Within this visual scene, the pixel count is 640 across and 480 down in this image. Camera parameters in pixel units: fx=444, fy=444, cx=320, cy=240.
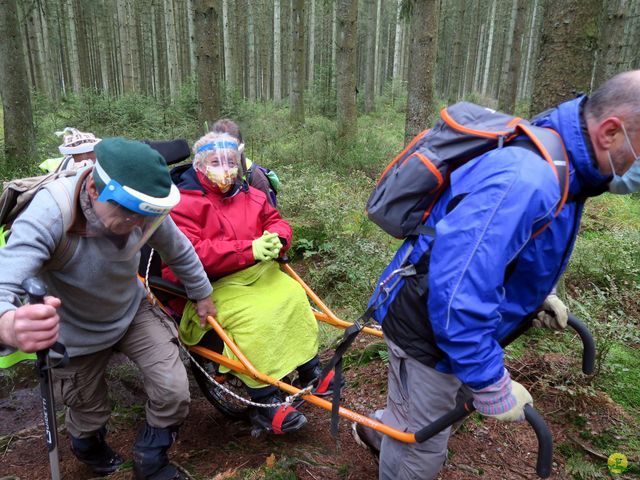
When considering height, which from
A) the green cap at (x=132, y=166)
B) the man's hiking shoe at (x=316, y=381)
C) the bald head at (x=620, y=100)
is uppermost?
the bald head at (x=620, y=100)

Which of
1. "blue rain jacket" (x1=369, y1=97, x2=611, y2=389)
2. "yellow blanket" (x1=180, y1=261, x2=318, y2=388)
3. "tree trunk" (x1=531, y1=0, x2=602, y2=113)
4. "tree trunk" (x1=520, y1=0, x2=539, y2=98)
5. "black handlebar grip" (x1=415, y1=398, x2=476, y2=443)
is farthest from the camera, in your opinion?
"tree trunk" (x1=520, y1=0, x2=539, y2=98)

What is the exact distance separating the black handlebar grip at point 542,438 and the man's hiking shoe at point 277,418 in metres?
1.60

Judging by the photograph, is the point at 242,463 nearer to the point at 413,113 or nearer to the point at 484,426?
the point at 484,426

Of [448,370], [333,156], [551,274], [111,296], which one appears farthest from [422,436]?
[333,156]

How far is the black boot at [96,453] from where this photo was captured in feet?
9.45

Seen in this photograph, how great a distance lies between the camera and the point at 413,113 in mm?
7484

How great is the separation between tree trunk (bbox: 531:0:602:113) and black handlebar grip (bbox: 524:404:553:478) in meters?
2.72

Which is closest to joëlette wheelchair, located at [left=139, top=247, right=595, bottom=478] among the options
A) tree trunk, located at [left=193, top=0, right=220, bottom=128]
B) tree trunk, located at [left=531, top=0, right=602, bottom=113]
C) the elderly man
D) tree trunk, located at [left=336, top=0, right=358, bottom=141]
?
the elderly man

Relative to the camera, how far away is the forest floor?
276 centimetres

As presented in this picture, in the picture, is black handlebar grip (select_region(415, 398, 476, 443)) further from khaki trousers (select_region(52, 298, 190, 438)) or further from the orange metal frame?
khaki trousers (select_region(52, 298, 190, 438))

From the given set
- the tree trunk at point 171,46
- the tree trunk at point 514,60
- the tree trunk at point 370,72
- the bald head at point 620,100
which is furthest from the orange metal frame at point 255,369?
the tree trunk at point 370,72

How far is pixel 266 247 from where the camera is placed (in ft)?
10.5

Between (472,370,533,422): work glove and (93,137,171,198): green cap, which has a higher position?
(93,137,171,198): green cap

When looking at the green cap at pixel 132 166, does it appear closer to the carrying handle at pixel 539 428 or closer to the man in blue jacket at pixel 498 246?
the man in blue jacket at pixel 498 246
